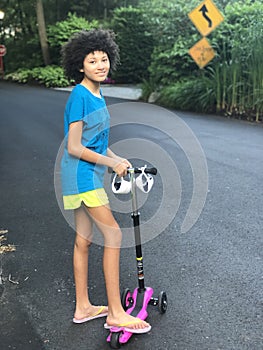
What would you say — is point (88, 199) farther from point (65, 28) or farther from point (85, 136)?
point (65, 28)

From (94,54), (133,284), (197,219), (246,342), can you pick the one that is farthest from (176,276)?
(94,54)

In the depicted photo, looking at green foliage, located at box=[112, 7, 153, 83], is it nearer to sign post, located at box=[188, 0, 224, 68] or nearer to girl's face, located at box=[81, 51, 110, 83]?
sign post, located at box=[188, 0, 224, 68]

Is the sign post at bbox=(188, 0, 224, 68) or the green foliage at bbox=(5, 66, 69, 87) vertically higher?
the sign post at bbox=(188, 0, 224, 68)

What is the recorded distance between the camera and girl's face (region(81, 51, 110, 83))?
266 cm

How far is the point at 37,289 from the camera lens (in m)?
3.35

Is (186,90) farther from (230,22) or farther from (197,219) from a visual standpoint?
(197,219)

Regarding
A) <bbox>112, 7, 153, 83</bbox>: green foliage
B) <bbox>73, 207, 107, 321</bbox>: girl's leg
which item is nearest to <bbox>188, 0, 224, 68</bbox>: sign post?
<bbox>73, 207, 107, 321</bbox>: girl's leg

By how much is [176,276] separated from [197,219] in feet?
4.18

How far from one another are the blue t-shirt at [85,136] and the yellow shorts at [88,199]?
0.07 feet

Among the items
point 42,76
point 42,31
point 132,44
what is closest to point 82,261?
point 132,44

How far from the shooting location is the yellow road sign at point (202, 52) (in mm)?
13023

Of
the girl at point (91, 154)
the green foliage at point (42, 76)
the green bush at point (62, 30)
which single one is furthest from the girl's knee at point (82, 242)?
the green bush at point (62, 30)

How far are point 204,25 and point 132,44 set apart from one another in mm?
12381

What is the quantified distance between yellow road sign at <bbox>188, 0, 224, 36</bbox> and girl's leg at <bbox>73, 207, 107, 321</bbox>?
11124mm
